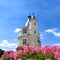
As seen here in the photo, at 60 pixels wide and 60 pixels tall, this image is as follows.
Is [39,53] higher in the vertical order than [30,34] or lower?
lower

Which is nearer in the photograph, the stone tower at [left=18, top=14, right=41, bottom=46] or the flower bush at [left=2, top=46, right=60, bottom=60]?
the flower bush at [left=2, top=46, right=60, bottom=60]

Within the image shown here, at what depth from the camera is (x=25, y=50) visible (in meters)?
15.0

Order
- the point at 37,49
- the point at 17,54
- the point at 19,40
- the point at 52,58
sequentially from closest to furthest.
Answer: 1. the point at 52,58
2. the point at 37,49
3. the point at 17,54
4. the point at 19,40

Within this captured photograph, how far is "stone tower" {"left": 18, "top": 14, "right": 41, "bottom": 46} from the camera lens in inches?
3221

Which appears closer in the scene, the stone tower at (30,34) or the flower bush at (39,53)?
the flower bush at (39,53)

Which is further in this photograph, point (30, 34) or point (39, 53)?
point (30, 34)

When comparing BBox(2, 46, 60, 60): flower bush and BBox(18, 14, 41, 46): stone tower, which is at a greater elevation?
BBox(18, 14, 41, 46): stone tower

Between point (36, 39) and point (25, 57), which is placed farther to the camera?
point (36, 39)

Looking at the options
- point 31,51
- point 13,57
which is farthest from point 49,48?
point 13,57

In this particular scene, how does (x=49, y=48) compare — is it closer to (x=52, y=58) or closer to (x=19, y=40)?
(x=52, y=58)

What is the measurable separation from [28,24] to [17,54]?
6991 centimetres

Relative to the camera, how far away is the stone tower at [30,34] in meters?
81.8

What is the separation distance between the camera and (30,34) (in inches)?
3310

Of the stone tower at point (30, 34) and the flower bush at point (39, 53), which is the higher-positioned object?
the stone tower at point (30, 34)
